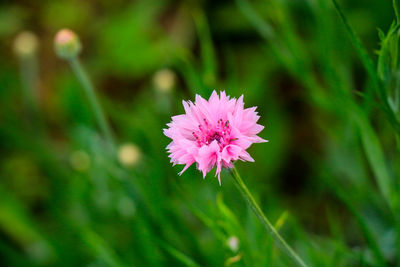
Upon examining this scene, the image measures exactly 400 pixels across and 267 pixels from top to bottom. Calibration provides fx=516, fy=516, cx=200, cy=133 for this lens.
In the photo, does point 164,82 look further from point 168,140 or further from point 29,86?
point 29,86

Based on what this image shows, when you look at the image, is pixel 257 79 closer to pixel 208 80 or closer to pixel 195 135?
pixel 208 80

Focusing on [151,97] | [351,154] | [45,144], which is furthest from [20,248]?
[351,154]

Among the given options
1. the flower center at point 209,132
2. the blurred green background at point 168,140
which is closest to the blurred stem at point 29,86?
the blurred green background at point 168,140

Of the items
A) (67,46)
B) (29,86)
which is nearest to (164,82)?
(67,46)

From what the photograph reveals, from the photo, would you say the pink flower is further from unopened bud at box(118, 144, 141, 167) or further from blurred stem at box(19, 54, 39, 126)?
blurred stem at box(19, 54, 39, 126)

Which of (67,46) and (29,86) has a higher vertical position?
(29,86)

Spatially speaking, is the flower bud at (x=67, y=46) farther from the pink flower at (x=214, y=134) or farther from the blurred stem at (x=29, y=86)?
the blurred stem at (x=29, y=86)

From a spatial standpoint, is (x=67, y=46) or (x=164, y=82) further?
(x=164, y=82)
